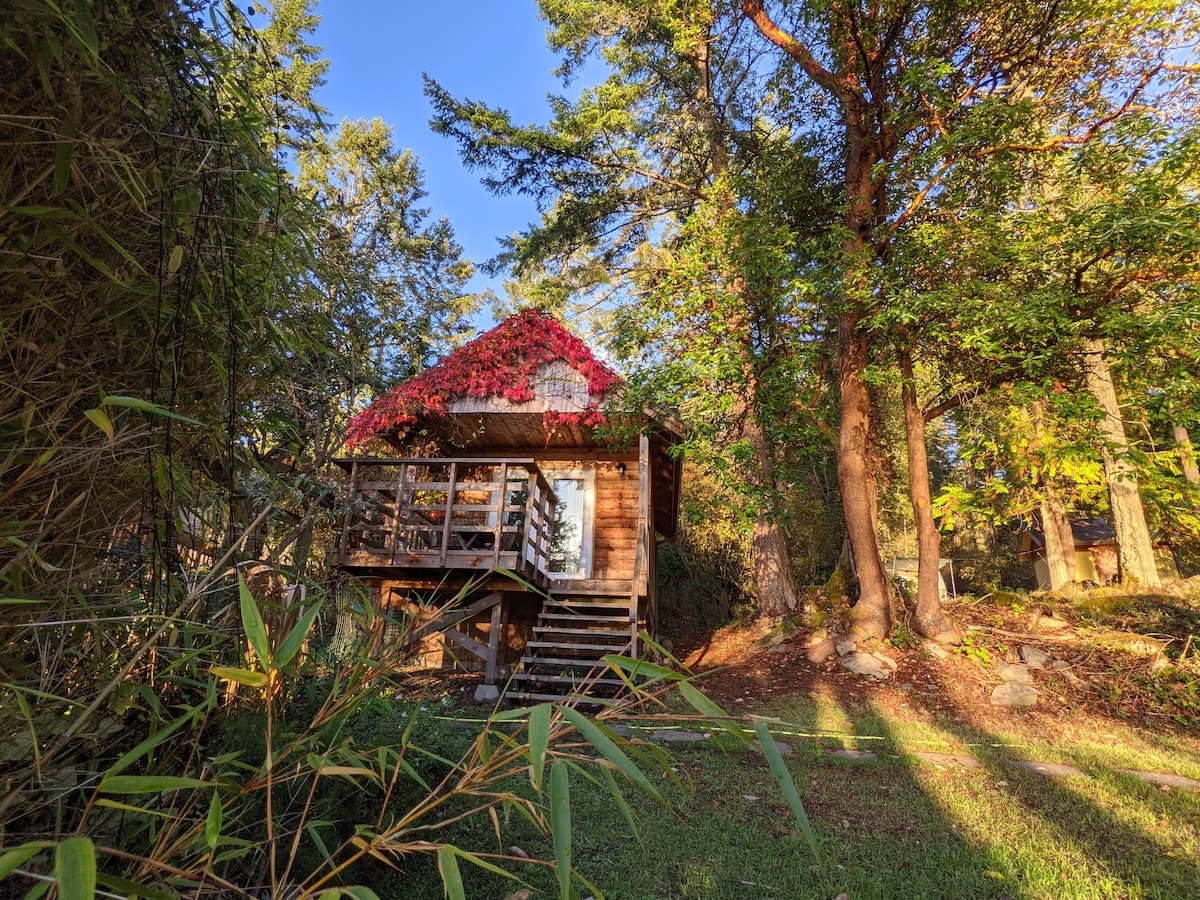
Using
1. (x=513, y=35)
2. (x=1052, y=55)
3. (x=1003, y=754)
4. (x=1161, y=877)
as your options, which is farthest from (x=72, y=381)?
(x=513, y=35)

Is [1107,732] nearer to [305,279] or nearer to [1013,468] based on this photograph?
[1013,468]

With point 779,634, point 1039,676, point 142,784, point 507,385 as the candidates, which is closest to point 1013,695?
point 1039,676

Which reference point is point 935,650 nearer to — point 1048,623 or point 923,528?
point 923,528

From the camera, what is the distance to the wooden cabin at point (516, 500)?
734cm

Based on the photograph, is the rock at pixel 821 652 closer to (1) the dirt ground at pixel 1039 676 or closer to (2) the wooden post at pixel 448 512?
(1) the dirt ground at pixel 1039 676

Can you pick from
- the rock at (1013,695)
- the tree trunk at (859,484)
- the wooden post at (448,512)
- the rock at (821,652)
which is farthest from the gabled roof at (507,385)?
the rock at (1013,695)

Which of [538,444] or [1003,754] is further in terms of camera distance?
[538,444]

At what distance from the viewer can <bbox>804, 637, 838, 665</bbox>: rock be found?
7863 mm

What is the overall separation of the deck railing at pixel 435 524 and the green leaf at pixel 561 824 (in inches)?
237

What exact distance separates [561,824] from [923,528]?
853 cm

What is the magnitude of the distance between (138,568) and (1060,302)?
25.4 ft

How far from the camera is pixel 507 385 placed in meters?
8.40

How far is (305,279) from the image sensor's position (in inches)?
54.6

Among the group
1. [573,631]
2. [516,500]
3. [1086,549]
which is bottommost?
[573,631]
